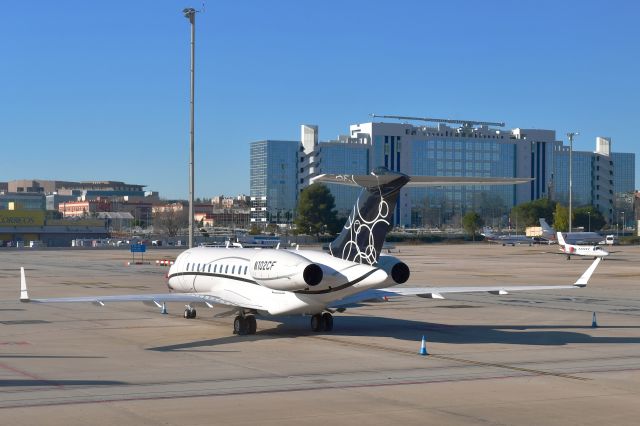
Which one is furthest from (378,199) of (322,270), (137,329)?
(137,329)

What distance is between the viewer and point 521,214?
198 metres

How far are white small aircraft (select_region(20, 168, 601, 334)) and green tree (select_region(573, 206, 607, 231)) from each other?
16468 centimetres

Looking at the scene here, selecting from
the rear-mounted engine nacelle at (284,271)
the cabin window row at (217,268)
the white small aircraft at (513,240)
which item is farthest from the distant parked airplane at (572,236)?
the rear-mounted engine nacelle at (284,271)

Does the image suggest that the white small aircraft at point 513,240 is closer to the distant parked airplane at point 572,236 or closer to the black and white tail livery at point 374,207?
the distant parked airplane at point 572,236

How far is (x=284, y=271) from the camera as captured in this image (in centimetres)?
Answer: 2672

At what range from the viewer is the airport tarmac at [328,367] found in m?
16.8

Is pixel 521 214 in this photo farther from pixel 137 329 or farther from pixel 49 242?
pixel 137 329

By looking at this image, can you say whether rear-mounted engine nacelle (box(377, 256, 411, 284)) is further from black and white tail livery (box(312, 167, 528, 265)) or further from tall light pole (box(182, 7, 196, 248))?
tall light pole (box(182, 7, 196, 248))

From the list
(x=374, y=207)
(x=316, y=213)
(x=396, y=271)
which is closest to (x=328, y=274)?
(x=396, y=271)

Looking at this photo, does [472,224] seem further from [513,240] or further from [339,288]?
[339,288]

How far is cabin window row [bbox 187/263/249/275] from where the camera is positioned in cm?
3003

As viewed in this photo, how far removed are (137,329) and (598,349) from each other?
15167 mm

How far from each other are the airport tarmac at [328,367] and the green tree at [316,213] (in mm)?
110271

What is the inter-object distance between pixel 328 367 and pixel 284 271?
4952 mm
